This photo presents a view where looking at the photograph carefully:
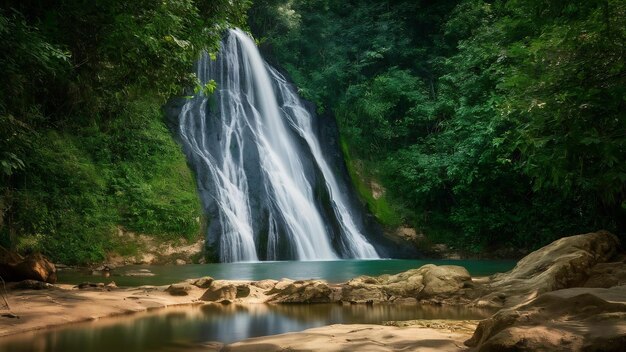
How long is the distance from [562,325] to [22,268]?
8777 mm

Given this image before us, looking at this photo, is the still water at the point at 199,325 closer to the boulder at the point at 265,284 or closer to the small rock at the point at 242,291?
the small rock at the point at 242,291

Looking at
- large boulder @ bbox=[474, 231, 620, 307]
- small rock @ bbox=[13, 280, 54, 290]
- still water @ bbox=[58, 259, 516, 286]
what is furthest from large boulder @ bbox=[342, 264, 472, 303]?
small rock @ bbox=[13, 280, 54, 290]

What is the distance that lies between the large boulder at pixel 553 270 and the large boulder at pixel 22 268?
7.72 m

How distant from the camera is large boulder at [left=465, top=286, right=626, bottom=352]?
3.41m

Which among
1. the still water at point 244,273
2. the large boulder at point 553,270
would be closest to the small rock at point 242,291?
the still water at point 244,273

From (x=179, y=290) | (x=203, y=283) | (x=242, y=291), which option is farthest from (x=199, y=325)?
(x=203, y=283)

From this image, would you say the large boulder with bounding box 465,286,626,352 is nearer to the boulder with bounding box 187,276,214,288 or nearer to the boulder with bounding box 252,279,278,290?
the boulder with bounding box 252,279,278,290

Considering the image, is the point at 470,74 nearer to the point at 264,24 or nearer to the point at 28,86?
the point at 264,24

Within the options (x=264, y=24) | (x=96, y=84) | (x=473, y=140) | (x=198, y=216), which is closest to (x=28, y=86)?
(x=96, y=84)

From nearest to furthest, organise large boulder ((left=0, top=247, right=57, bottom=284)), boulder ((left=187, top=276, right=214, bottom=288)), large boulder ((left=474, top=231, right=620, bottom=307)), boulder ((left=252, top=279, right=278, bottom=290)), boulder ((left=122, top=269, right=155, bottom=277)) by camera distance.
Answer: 1. large boulder ((left=474, top=231, right=620, bottom=307))
2. large boulder ((left=0, top=247, right=57, bottom=284))
3. boulder ((left=187, top=276, right=214, bottom=288))
4. boulder ((left=252, top=279, right=278, bottom=290))
5. boulder ((left=122, top=269, right=155, bottom=277))

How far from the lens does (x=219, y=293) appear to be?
360 inches

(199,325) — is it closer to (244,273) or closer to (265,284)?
(265,284)

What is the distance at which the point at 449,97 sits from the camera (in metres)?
23.7

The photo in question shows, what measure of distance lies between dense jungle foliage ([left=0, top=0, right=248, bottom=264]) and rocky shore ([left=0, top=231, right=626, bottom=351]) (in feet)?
6.65
